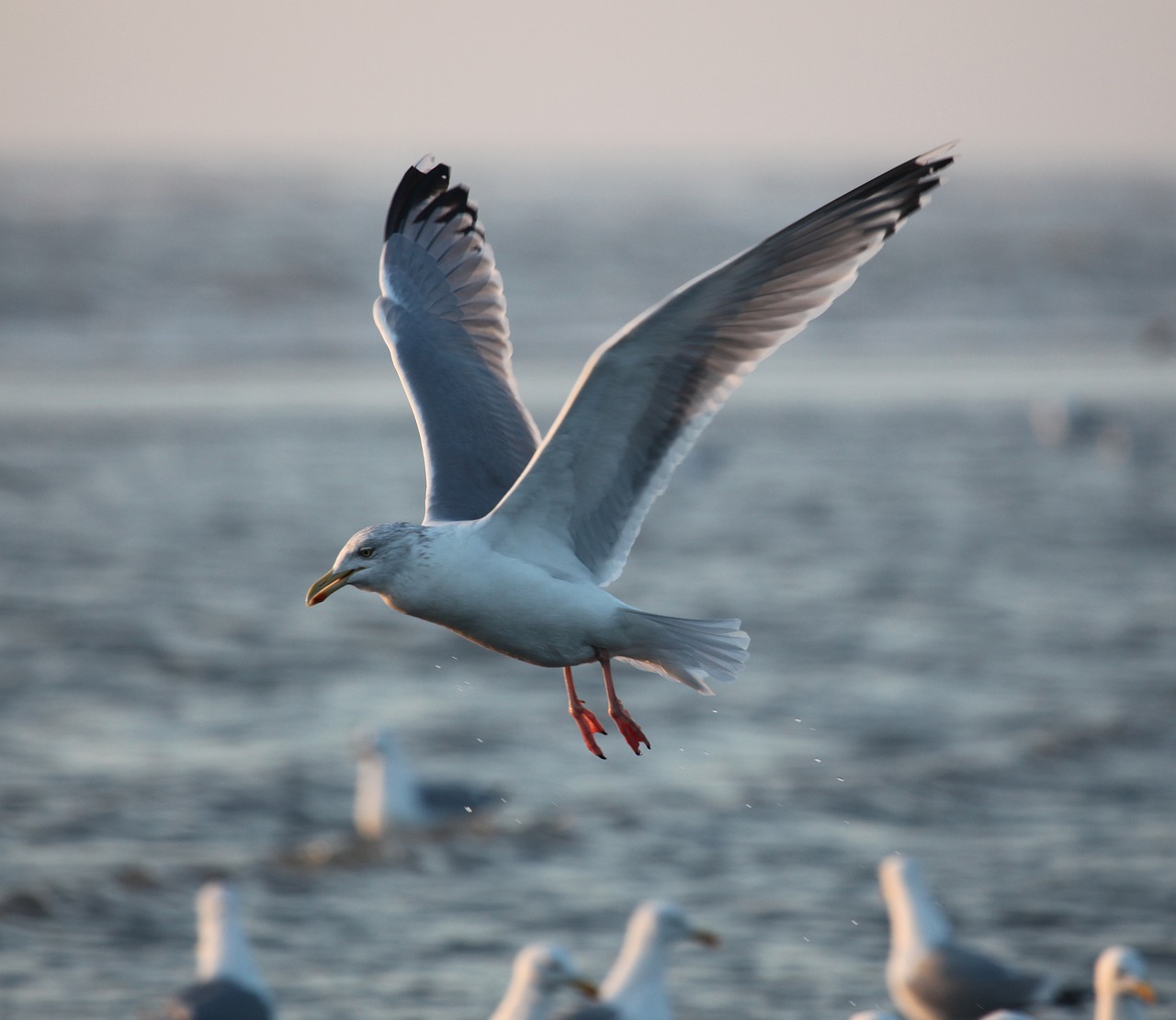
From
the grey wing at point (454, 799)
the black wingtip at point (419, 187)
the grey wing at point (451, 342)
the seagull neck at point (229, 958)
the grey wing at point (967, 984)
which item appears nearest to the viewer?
the grey wing at point (451, 342)

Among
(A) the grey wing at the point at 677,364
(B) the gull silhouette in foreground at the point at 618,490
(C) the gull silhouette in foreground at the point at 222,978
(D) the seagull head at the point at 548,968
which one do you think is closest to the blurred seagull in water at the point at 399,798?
(C) the gull silhouette in foreground at the point at 222,978

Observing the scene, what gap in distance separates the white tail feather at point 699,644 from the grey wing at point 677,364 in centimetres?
30

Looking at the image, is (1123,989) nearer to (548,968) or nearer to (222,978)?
(548,968)

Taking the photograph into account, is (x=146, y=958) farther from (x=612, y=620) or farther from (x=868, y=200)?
(x=868, y=200)

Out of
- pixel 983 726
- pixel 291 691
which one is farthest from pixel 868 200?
pixel 291 691

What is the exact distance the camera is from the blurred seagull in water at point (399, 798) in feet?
27.7

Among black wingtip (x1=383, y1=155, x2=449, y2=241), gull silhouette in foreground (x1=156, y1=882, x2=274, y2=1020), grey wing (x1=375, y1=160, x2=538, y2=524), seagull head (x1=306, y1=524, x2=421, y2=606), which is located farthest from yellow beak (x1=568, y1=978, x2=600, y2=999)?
black wingtip (x1=383, y1=155, x2=449, y2=241)

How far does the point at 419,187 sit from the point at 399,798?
3.51 metres

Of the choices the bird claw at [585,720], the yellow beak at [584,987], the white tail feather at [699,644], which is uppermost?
the white tail feather at [699,644]

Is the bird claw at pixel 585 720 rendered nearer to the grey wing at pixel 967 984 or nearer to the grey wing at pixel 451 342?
the grey wing at pixel 451 342

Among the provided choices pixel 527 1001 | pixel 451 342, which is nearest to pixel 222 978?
pixel 527 1001

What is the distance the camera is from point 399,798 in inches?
333

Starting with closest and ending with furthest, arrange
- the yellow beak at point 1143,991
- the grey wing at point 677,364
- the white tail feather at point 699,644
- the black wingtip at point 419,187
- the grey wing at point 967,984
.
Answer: the grey wing at point 677,364, the white tail feather at point 699,644, the black wingtip at point 419,187, the yellow beak at point 1143,991, the grey wing at point 967,984

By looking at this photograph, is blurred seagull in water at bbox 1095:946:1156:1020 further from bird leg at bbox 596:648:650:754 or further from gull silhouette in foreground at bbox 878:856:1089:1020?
bird leg at bbox 596:648:650:754
